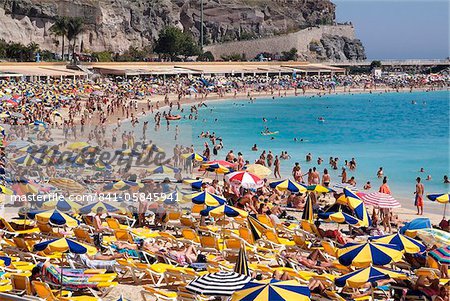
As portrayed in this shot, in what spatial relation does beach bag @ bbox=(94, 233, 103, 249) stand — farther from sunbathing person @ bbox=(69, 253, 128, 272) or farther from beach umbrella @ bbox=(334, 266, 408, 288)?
beach umbrella @ bbox=(334, 266, 408, 288)

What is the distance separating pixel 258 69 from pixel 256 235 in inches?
2874

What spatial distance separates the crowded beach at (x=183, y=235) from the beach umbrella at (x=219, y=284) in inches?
0.6

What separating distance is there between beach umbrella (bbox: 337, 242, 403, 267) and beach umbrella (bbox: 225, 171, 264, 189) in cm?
650

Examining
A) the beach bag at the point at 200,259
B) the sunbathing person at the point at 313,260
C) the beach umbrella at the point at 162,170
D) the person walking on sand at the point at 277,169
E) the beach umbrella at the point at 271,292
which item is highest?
the beach umbrella at the point at 271,292

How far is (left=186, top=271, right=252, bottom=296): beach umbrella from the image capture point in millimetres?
7793

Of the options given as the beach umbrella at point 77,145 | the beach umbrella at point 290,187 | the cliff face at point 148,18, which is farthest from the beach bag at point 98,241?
the cliff face at point 148,18

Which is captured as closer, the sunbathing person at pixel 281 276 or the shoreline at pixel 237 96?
the sunbathing person at pixel 281 276

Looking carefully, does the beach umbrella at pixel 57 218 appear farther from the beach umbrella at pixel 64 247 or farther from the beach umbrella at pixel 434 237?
the beach umbrella at pixel 434 237

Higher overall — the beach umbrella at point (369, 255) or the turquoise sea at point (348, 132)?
the beach umbrella at point (369, 255)

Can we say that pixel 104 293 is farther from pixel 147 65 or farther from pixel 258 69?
pixel 258 69

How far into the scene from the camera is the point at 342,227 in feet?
49.8

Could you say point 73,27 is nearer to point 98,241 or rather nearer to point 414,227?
point 98,241

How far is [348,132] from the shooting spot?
149 feet

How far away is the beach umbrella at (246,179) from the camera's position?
53.2 ft
